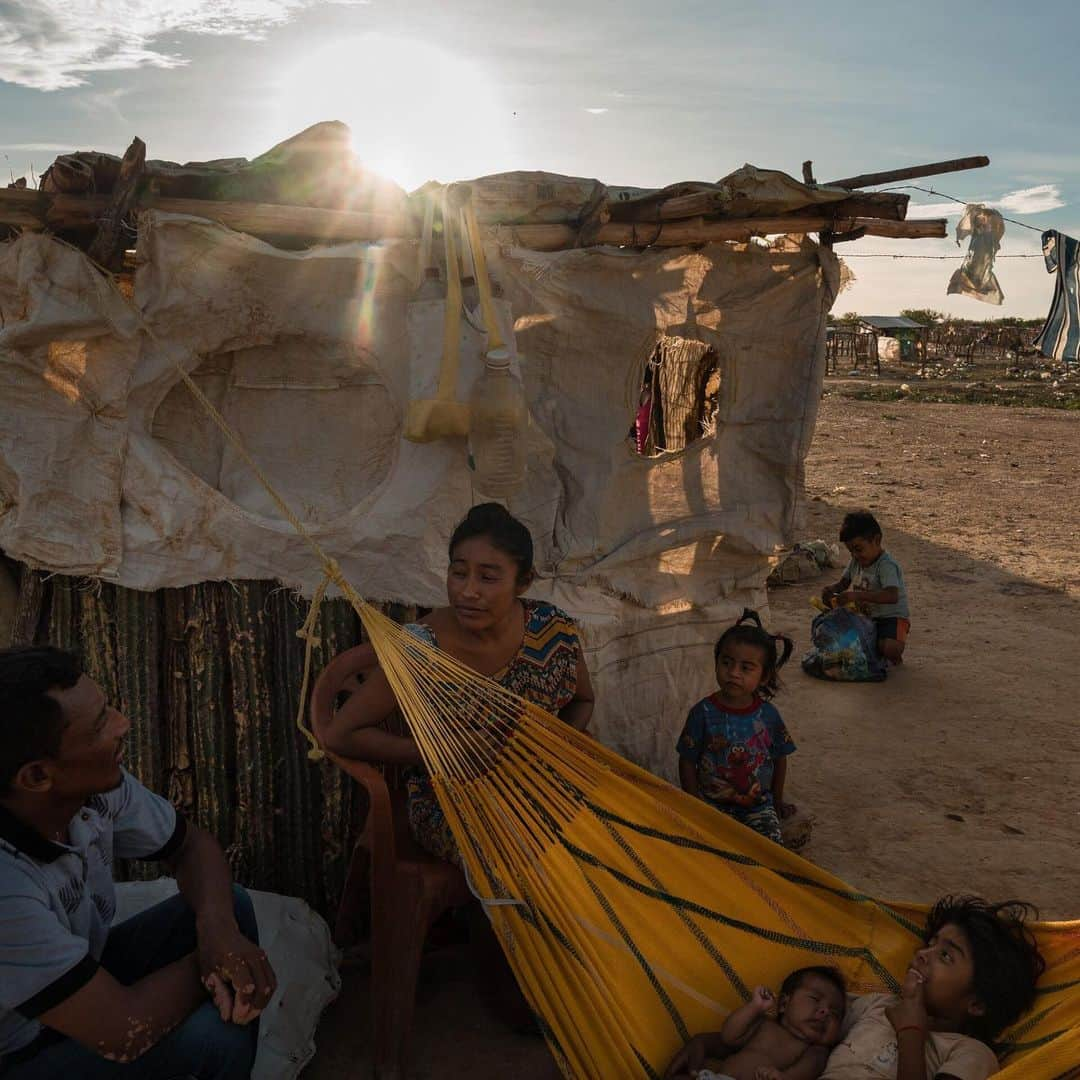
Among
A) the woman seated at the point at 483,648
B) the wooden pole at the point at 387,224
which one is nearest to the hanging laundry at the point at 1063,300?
the wooden pole at the point at 387,224

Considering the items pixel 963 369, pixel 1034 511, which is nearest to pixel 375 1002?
pixel 1034 511

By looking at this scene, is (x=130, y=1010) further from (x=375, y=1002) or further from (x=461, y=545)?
(x=461, y=545)

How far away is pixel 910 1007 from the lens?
1.90m

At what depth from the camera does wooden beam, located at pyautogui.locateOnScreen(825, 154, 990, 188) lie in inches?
120

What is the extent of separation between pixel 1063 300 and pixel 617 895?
917 centimetres

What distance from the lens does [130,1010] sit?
1485 millimetres

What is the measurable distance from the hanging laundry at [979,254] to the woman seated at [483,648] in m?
4.72

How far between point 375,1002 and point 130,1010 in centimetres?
80

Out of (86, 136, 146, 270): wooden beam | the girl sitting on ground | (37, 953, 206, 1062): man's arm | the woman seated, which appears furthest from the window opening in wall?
(37, 953, 206, 1062): man's arm

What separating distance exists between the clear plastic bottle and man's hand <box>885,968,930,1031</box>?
1323 millimetres

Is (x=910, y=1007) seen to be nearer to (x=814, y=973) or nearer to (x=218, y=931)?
(x=814, y=973)

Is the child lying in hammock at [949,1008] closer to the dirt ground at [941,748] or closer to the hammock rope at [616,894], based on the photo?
the hammock rope at [616,894]

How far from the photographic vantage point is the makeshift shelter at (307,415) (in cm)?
233

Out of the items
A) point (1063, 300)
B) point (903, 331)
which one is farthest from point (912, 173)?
point (903, 331)
